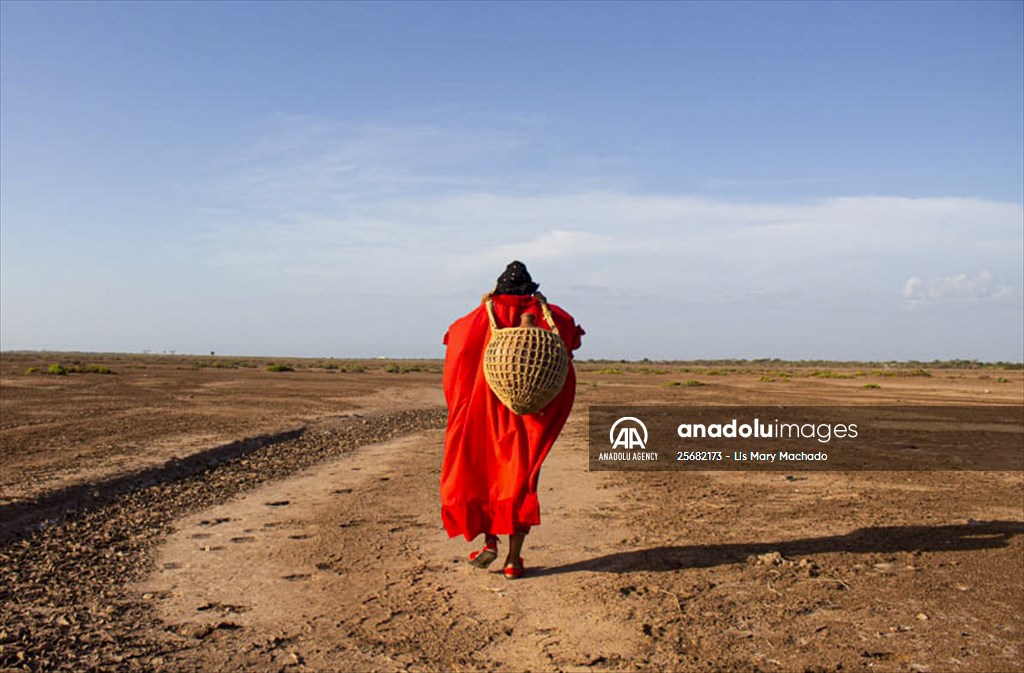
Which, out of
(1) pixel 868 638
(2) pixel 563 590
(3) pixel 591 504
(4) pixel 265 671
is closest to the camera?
(4) pixel 265 671

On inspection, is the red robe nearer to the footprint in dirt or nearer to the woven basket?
the woven basket

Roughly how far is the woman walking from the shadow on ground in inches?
25.7

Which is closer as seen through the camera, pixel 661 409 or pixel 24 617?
pixel 24 617

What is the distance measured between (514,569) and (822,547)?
9.96 ft

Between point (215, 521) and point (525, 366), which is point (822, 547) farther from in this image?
point (215, 521)

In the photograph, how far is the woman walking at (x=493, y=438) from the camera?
242 inches

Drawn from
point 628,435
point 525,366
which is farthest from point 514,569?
point 628,435

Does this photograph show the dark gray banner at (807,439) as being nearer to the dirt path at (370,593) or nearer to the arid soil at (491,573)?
the arid soil at (491,573)

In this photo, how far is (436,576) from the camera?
6371 mm

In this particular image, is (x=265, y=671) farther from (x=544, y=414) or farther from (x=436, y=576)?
(x=544, y=414)

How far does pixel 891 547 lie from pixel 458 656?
15.2ft

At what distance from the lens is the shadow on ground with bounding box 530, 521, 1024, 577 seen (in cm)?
671

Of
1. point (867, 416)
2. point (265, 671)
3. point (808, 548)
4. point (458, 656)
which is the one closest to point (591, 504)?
point (808, 548)

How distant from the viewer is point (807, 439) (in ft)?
56.2
